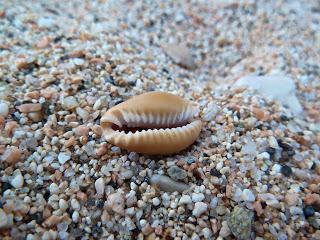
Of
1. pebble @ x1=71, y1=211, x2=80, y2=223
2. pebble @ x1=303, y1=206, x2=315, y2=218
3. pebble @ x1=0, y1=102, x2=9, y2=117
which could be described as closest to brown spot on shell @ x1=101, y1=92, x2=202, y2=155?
pebble @ x1=71, y1=211, x2=80, y2=223

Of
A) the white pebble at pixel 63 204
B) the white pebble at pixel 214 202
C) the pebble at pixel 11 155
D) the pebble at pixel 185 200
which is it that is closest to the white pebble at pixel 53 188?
the white pebble at pixel 63 204

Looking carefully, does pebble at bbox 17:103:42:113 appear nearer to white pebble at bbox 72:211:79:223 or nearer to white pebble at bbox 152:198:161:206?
white pebble at bbox 72:211:79:223

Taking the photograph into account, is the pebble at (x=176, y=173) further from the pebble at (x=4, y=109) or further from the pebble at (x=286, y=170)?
the pebble at (x=4, y=109)

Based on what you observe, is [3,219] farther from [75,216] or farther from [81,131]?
[81,131]

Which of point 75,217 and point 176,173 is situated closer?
point 75,217

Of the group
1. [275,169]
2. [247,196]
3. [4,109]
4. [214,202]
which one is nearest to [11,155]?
[4,109]
